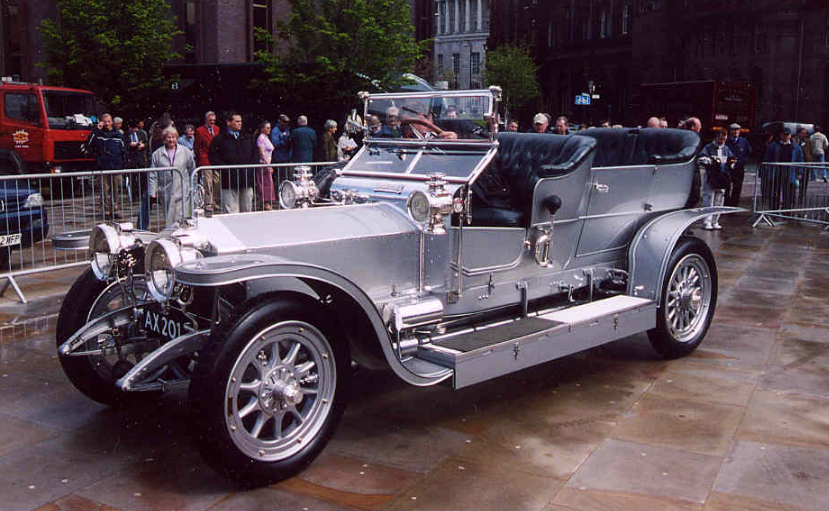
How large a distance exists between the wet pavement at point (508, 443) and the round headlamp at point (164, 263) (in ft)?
3.03

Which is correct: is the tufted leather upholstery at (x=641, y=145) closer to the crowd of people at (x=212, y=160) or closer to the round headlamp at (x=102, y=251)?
the crowd of people at (x=212, y=160)

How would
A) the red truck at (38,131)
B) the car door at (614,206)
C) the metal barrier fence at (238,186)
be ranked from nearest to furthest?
the car door at (614,206), the metal barrier fence at (238,186), the red truck at (38,131)

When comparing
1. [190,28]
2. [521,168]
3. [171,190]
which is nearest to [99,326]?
[521,168]

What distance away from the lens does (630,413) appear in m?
4.98

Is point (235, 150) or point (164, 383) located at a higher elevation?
point (235, 150)

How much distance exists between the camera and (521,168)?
246 inches

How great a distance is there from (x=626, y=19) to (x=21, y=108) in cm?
5401

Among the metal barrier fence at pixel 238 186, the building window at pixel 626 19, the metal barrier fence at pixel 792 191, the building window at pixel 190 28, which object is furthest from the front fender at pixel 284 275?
the building window at pixel 626 19

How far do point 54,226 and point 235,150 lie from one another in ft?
10.8

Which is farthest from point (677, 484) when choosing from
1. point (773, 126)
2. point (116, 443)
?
point (773, 126)

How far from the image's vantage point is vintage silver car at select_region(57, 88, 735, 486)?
12.6 feet

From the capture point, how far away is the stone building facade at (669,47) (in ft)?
143

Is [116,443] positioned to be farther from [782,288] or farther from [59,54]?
[59,54]

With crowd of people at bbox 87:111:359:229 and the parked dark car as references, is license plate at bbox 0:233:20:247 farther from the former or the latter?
crowd of people at bbox 87:111:359:229
